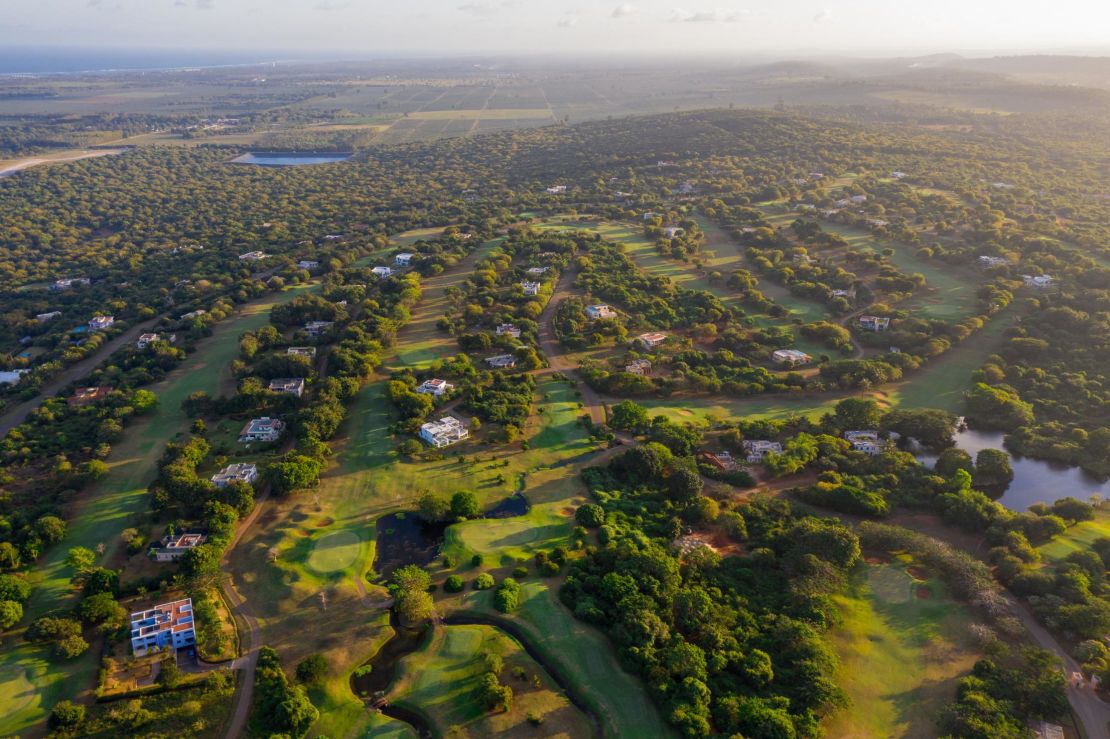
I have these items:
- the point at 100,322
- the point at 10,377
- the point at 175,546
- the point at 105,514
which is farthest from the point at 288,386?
the point at 100,322

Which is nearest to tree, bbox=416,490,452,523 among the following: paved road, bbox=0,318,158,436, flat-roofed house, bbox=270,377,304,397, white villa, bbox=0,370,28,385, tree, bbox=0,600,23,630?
flat-roofed house, bbox=270,377,304,397

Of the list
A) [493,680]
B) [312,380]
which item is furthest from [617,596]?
[312,380]

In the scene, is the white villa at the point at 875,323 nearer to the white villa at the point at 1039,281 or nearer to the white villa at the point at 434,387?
the white villa at the point at 1039,281

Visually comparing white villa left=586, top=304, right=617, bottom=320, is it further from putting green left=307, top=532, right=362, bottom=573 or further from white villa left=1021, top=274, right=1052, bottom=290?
white villa left=1021, top=274, right=1052, bottom=290

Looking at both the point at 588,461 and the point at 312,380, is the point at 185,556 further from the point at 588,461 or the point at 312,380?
the point at 588,461

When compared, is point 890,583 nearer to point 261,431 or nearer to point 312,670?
point 312,670

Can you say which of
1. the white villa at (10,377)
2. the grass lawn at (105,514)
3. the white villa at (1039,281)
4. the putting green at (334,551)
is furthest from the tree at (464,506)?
the white villa at (1039,281)

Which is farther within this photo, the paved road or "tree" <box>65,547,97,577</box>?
the paved road
